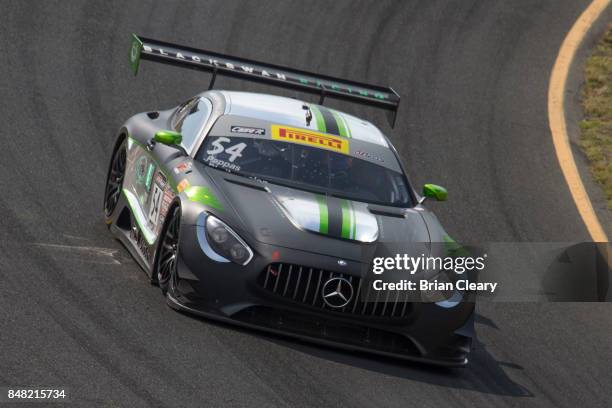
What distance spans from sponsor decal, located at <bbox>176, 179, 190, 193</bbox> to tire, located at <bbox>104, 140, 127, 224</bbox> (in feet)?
5.33

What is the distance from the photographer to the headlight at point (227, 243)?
8406mm

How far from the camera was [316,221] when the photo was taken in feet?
28.7

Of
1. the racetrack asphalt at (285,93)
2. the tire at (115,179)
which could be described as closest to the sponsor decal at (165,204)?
the racetrack asphalt at (285,93)

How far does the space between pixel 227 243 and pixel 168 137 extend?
1639 millimetres

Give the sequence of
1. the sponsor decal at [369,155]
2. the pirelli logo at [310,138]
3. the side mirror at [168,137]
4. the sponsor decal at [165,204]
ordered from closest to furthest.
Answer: the sponsor decal at [165,204] < the side mirror at [168,137] < the pirelli logo at [310,138] < the sponsor decal at [369,155]

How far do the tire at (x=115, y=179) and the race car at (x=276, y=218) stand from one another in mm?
18

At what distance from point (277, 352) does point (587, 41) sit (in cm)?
1174

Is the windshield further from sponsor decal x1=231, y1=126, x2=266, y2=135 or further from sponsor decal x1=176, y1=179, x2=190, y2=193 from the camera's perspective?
sponsor decal x1=176, y1=179, x2=190, y2=193

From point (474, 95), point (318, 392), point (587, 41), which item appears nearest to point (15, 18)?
point (474, 95)

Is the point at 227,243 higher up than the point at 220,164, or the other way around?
the point at 220,164

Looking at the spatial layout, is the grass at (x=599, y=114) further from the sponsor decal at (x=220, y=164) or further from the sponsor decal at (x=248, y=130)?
the sponsor decal at (x=220, y=164)
